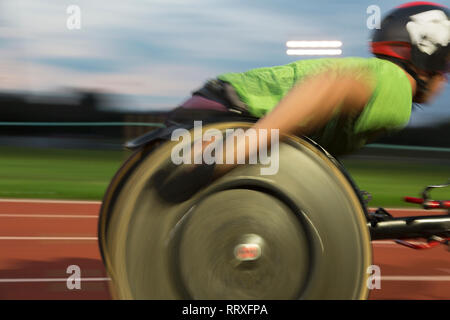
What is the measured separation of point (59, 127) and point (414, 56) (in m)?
14.6

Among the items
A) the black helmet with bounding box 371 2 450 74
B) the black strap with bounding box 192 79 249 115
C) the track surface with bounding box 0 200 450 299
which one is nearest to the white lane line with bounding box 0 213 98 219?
the track surface with bounding box 0 200 450 299

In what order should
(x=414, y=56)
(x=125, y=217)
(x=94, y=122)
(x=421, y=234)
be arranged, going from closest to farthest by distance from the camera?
(x=125, y=217) → (x=414, y=56) → (x=421, y=234) → (x=94, y=122)

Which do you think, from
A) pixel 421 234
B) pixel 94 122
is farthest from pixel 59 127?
pixel 421 234

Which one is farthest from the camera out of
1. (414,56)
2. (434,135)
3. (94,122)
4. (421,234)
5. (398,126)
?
(94,122)

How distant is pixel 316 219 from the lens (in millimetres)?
2121

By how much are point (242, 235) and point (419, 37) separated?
120 cm

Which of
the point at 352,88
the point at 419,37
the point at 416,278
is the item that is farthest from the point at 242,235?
the point at 416,278

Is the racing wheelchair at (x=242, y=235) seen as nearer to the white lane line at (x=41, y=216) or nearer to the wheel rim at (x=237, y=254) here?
the wheel rim at (x=237, y=254)

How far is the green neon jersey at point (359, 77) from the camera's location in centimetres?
220

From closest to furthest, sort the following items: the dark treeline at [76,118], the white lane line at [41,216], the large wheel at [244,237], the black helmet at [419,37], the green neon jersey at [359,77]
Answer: the large wheel at [244,237]
the green neon jersey at [359,77]
the black helmet at [419,37]
the white lane line at [41,216]
the dark treeline at [76,118]

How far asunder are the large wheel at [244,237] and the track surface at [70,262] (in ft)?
5.00

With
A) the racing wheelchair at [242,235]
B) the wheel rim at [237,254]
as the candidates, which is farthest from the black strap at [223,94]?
the wheel rim at [237,254]
